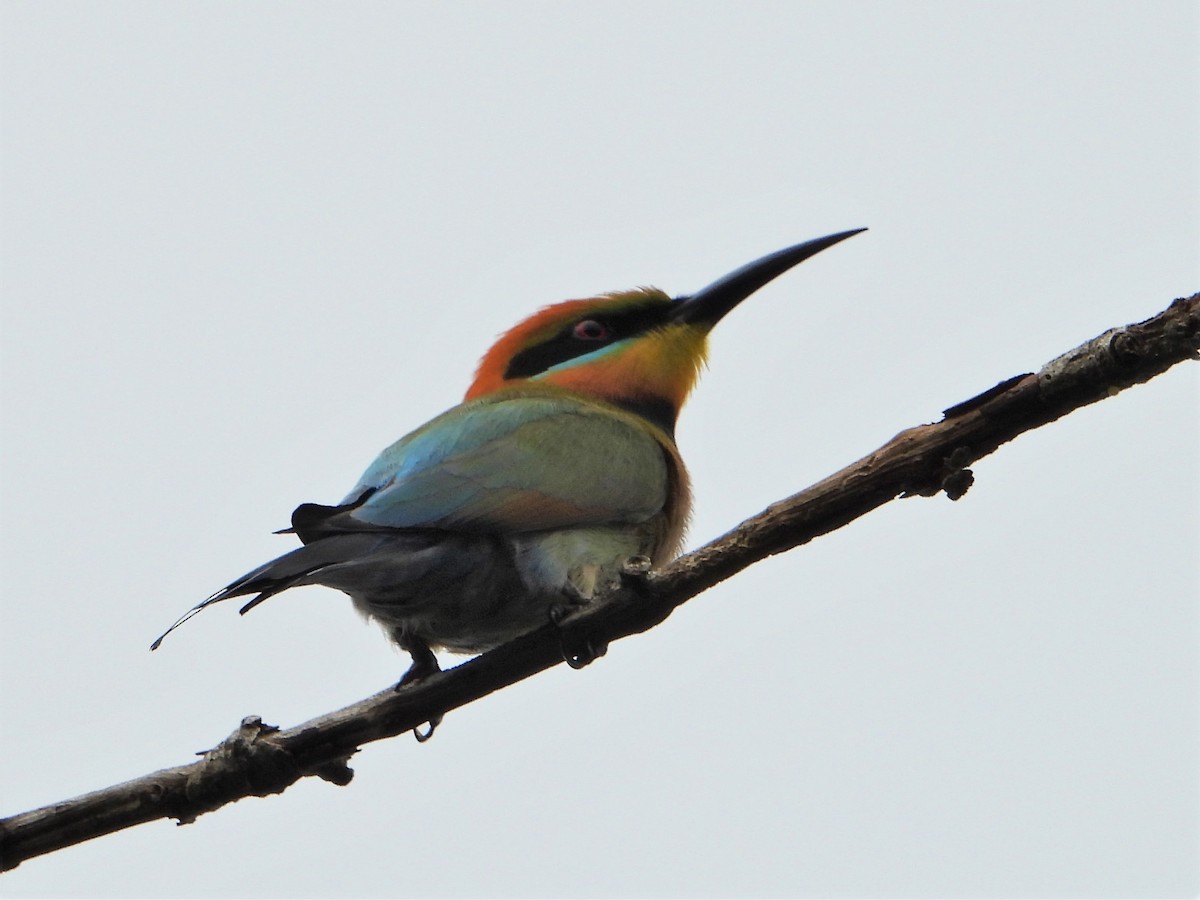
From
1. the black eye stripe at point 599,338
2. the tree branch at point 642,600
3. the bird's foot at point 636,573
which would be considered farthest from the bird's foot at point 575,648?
the black eye stripe at point 599,338

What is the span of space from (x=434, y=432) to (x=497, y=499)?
2.12 feet

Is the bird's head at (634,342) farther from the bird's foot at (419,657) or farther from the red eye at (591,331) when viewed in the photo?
the bird's foot at (419,657)

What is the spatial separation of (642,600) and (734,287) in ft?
9.90

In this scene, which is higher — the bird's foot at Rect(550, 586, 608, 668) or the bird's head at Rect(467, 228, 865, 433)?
the bird's head at Rect(467, 228, 865, 433)

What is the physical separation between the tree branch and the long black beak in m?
2.69

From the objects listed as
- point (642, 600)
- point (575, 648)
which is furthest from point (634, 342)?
→ point (642, 600)

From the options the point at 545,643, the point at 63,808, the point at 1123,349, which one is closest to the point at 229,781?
the point at 63,808

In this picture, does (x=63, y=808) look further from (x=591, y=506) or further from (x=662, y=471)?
(x=662, y=471)

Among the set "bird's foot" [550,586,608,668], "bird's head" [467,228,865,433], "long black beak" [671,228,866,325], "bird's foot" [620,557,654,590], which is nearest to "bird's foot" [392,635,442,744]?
"bird's foot" [550,586,608,668]

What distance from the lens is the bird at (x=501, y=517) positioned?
165 inches

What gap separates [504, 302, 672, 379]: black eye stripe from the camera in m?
6.24

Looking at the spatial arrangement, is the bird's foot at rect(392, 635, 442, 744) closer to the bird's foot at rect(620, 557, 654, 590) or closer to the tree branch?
the tree branch

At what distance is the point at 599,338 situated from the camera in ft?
20.5

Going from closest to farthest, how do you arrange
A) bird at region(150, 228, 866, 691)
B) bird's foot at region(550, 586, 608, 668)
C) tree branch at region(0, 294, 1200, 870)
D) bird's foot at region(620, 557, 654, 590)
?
tree branch at region(0, 294, 1200, 870) < bird's foot at region(620, 557, 654, 590) < bird's foot at region(550, 586, 608, 668) < bird at region(150, 228, 866, 691)
